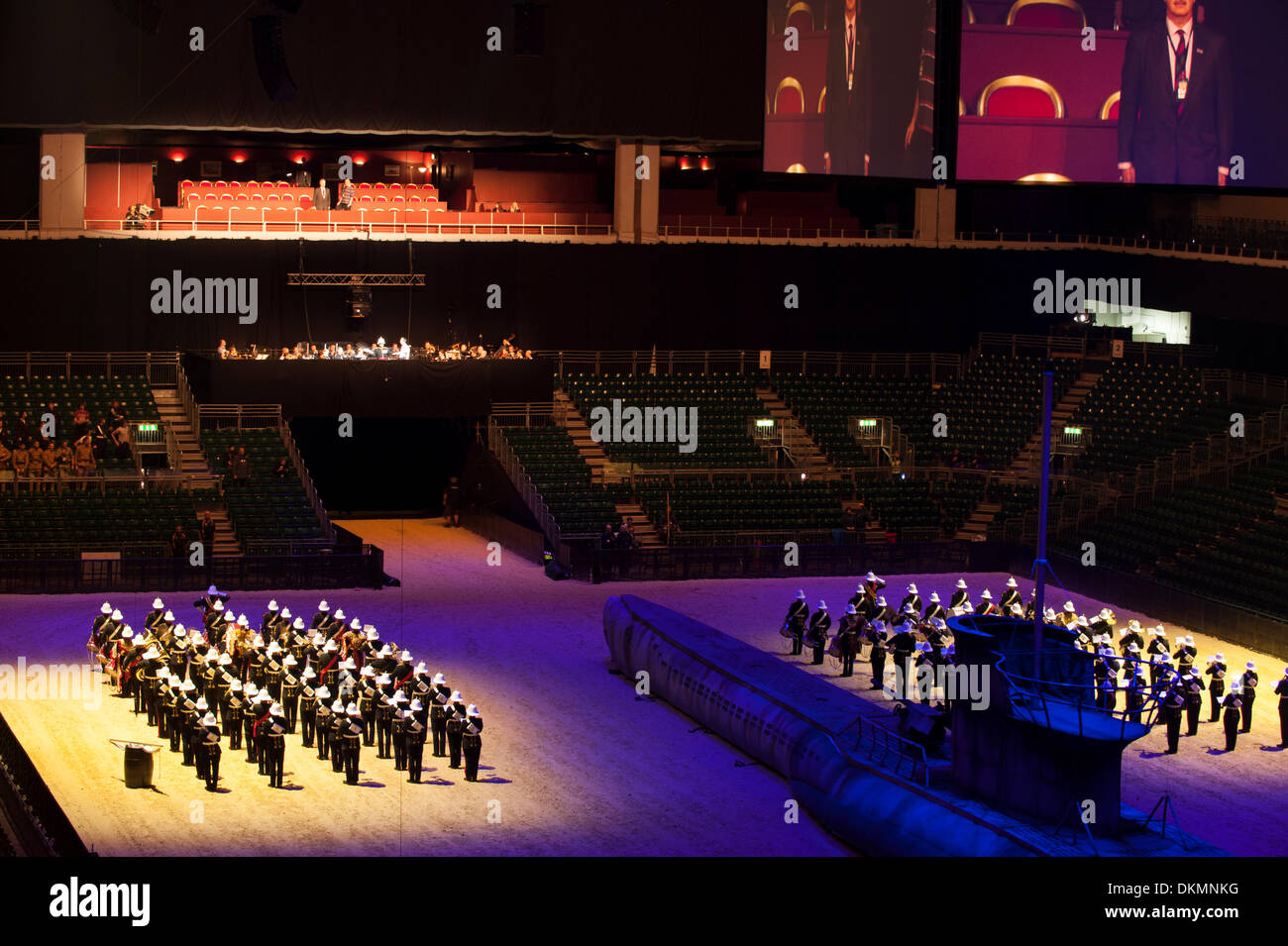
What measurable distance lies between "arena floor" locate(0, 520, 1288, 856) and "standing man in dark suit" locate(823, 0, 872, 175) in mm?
14107

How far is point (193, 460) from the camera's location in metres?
47.3

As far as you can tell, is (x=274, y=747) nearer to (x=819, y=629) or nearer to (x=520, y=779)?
(x=520, y=779)

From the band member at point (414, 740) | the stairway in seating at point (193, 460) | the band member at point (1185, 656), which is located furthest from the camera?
the stairway in seating at point (193, 460)

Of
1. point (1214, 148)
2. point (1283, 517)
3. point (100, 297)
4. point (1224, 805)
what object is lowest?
point (1224, 805)

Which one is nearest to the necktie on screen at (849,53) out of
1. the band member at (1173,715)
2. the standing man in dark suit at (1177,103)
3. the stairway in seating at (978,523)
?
the standing man in dark suit at (1177,103)

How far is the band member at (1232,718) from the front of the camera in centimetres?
3241

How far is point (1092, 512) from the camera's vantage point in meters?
48.1

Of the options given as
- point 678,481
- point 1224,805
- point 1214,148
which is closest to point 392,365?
point 678,481

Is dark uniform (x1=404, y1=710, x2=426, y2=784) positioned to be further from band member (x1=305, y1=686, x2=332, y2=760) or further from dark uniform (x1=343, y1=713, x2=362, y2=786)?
band member (x1=305, y1=686, x2=332, y2=760)

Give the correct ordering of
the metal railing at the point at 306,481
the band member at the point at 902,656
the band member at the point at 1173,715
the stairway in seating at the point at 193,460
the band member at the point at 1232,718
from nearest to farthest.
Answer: the band member at the point at 1173,715
the band member at the point at 1232,718
the band member at the point at 902,656
the stairway in seating at the point at 193,460
the metal railing at the point at 306,481

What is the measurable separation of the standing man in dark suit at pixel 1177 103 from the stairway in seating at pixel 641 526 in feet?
48.6

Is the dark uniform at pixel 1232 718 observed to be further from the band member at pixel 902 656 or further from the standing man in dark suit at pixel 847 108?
the standing man in dark suit at pixel 847 108

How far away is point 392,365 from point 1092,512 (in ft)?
56.8
